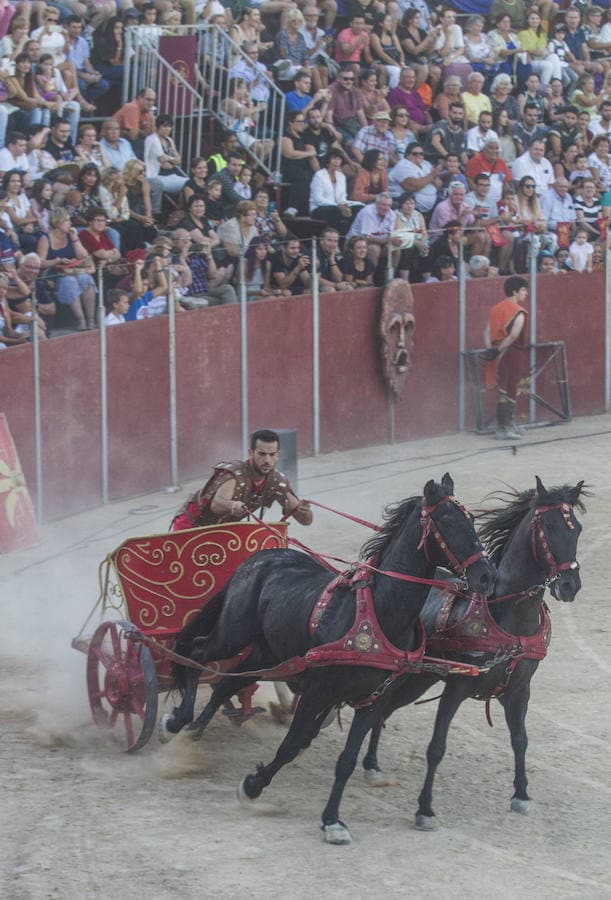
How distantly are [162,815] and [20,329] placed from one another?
277 inches

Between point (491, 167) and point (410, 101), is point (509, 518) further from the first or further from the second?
point (410, 101)

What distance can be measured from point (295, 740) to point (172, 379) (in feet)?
26.3

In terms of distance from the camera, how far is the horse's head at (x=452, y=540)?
7.23 metres

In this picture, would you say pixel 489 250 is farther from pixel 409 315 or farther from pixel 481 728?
pixel 481 728

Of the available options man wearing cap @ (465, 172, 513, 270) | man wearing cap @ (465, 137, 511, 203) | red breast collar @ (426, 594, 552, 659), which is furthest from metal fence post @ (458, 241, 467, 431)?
red breast collar @ (426, 594, 552, 659)

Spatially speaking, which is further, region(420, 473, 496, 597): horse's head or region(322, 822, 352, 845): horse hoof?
region(322, 822, 352, 845): horse hoof

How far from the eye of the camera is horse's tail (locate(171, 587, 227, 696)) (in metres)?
8.51

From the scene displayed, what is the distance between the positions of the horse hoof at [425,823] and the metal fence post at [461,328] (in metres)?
11.1

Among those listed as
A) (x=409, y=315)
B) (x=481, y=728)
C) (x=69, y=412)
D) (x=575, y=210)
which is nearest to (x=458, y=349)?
(x=409, y=315)

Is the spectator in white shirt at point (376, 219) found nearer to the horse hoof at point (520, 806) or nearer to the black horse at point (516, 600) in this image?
the black horse at point (516, 600)

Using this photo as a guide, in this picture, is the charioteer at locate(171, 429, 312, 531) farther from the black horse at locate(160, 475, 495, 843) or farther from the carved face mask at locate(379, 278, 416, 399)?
the carved face mask at locate(379, 278, 416, 399)

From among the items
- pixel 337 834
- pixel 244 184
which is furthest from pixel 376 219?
pixel 337 834

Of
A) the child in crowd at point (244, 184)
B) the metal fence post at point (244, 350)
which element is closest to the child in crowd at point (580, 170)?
the child in crowd at point (244, 184)

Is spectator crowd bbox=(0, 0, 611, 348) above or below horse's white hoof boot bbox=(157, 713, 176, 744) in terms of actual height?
above
